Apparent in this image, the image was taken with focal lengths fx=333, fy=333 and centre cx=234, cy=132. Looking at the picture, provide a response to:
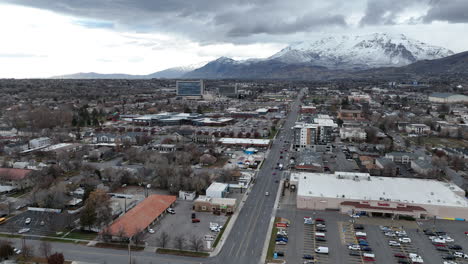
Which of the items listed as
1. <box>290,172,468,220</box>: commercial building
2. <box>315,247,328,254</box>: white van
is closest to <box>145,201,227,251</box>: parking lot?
<box>315,247,328,254</box>: white van

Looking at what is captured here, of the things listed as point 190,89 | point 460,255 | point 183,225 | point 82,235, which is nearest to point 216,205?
point 183,225

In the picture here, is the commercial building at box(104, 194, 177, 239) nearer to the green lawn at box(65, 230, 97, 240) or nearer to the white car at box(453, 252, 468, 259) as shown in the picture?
the green lawn at box(65, 230, 97, 240)

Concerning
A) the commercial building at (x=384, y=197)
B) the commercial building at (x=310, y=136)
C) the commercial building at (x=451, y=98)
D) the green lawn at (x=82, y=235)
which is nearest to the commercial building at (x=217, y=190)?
the commercial building at (x=384, y=197)

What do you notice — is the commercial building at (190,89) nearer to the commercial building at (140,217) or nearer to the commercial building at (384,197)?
the commercial building at (384,197)

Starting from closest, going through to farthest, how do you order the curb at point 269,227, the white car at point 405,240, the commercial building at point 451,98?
1. the curb at point 269,227
2. the white car at point 405,240
3. the commercial building at point 451,98

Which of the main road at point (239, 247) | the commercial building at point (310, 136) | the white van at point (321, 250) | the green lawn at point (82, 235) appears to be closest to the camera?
the main road at point (239, 247)

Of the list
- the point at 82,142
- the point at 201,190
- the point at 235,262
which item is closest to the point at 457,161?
the point at 201,190

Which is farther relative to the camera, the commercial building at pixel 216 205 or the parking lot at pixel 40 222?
the commercial building at pixel 216 205
